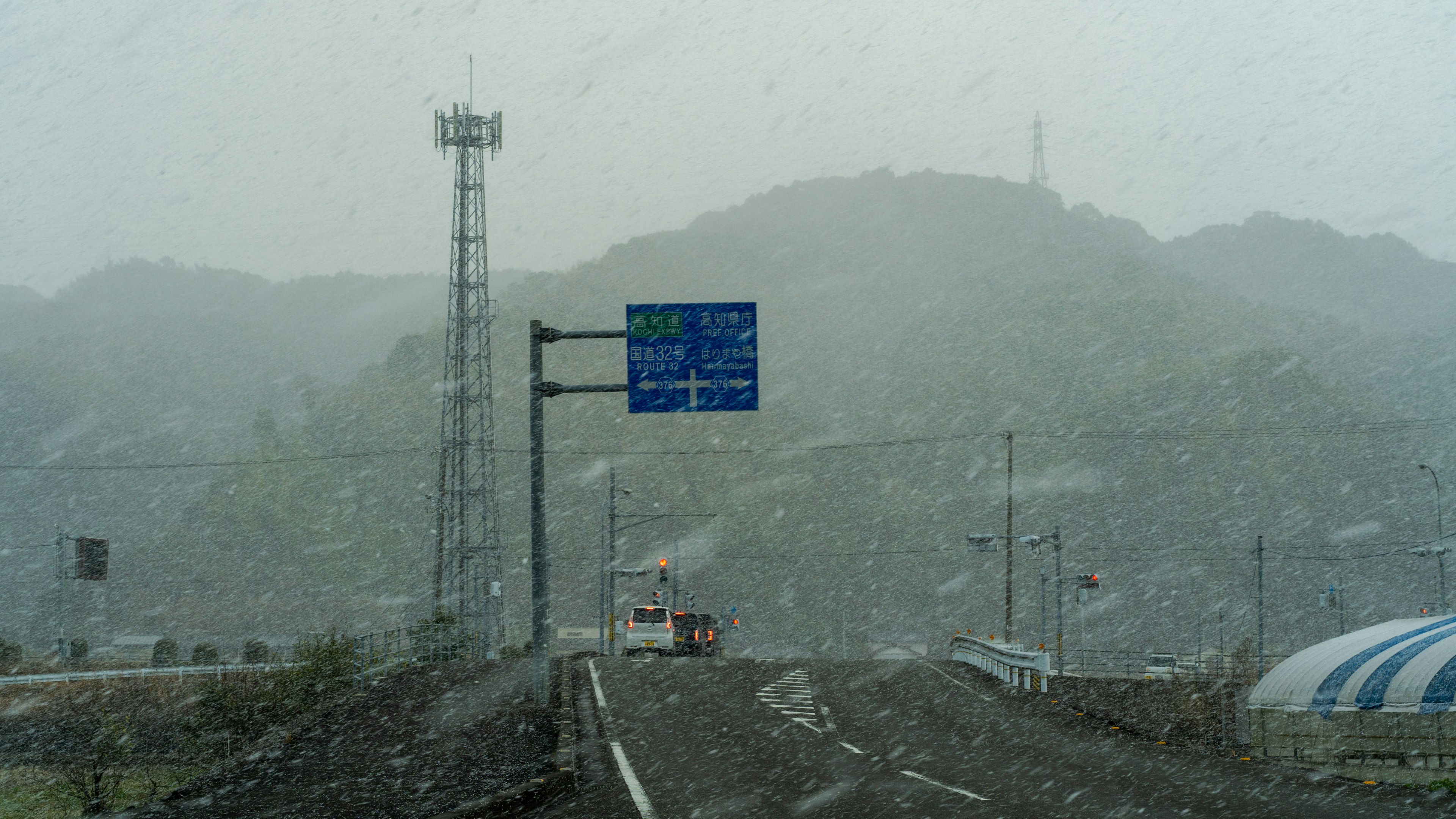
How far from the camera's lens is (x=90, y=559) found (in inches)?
2360

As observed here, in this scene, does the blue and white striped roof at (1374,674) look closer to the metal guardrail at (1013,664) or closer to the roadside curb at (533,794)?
the metal guardrail at (1013,664)

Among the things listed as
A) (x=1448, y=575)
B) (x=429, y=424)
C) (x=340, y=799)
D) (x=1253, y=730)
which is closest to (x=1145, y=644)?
(x=1448, y=575)

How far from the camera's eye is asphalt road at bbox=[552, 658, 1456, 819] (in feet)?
36.8

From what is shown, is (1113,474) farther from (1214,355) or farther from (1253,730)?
(1253,730)

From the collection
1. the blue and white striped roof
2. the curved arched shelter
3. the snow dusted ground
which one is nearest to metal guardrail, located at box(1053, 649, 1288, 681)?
the blue and white striped roof

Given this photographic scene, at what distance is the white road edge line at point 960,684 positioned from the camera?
23.3 metres

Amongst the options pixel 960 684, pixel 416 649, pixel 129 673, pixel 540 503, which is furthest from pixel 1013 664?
pixel 129 673

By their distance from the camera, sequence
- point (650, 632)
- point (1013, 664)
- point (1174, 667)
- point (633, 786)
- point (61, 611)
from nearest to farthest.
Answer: point (633, 786) < point (1013, 664) < point (650, 632) < point (1174, 667) < point (61, 611)

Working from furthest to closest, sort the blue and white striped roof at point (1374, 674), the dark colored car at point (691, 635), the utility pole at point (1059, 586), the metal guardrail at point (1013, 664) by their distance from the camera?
1. the utility pole at point (1059, 586)
2. the dark colored car at point (691, 635)
3. the metal guardrail at point (1013, 664)
4. the blue and white striped roof at point (1374, 674)

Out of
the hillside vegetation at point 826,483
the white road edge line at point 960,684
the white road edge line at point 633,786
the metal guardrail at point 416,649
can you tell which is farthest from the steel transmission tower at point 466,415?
the hillside vegetation at point 826,483

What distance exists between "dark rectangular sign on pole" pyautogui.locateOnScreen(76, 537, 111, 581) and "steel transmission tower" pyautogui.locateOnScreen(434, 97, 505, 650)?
25.1 metres

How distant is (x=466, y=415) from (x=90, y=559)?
95.8 feet

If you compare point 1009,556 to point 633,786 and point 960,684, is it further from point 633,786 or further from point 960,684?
point 633,786

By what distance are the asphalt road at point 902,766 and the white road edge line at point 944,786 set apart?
0.03 metres
